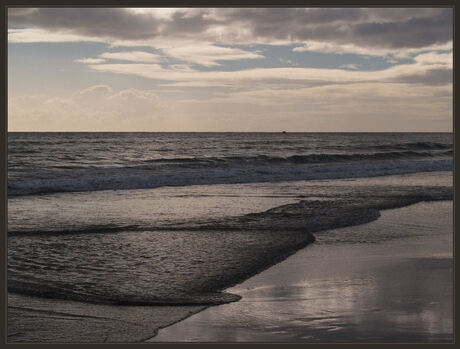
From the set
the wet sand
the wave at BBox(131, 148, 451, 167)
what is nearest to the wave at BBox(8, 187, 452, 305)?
the wet sand

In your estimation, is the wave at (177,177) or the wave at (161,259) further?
the wave at (177,177)

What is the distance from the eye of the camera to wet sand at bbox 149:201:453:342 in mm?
4781

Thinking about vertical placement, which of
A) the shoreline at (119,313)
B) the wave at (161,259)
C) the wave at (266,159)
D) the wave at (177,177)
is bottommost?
the shoreline at (119,313)

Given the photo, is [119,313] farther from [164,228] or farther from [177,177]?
[177,177]

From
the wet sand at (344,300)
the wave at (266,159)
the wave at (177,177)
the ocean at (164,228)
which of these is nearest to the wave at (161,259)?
the ocean at (164,228)

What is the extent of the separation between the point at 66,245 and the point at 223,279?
144 inches

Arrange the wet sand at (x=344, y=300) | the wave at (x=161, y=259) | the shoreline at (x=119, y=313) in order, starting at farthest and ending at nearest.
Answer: the wave at (x=161, y=259) → the shoreline at (x=119, y=313) → the wet sand at (x=344, y=300)

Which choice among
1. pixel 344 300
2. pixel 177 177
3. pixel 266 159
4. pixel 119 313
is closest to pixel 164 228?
pixel 119 313

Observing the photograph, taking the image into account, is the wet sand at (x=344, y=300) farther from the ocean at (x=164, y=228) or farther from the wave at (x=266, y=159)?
the wave at (x=266, y=159)

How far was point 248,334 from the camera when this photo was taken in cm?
476

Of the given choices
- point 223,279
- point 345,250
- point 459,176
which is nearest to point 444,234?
point 345,250

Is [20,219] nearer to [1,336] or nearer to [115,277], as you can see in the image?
[115,277]

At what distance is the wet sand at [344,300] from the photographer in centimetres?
478

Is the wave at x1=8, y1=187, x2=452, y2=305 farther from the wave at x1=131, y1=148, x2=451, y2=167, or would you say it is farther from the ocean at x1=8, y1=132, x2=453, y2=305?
the wave at x1=131, y1=148, x2=451, y2=167
